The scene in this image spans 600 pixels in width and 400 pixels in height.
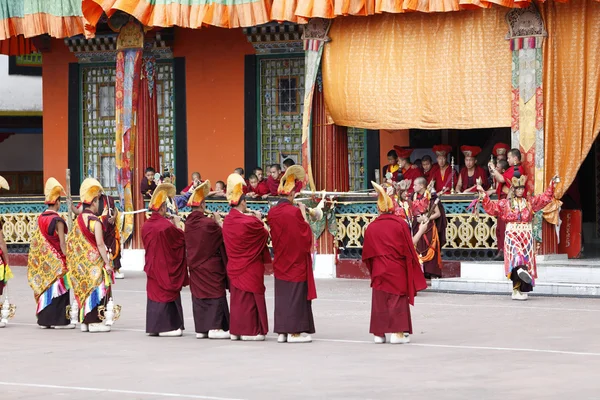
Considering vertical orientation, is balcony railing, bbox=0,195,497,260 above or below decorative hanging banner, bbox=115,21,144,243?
below

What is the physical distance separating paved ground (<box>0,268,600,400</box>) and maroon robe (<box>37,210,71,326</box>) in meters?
0.19

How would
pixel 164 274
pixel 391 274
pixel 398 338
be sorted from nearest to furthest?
pixel 398 338 → pixel 391 274 → pixel 164 274

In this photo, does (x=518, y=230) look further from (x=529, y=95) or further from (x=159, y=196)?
(x=159, y=196)

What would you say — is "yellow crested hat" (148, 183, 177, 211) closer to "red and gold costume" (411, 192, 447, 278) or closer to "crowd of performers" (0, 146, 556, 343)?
"crowd of performers" (0, 146, 556, 343)

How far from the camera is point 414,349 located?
477 inches

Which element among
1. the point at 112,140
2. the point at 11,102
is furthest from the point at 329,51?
the point at 11,102

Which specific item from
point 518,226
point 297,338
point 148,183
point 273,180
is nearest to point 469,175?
point 518,226

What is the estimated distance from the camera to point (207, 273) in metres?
13.3

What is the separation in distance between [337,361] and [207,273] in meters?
2.39

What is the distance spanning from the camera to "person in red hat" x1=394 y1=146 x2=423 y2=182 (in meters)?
19.8

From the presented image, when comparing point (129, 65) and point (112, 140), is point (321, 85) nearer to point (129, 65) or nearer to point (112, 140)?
point (129, 65)

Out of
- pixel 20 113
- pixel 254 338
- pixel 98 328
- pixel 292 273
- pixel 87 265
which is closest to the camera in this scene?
pixel 292 273

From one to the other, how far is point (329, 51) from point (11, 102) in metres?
12.4

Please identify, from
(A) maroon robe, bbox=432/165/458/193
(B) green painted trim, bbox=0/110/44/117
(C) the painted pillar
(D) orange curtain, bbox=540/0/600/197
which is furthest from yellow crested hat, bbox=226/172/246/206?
(B) green painted trim, bbox=0/110/44/117
